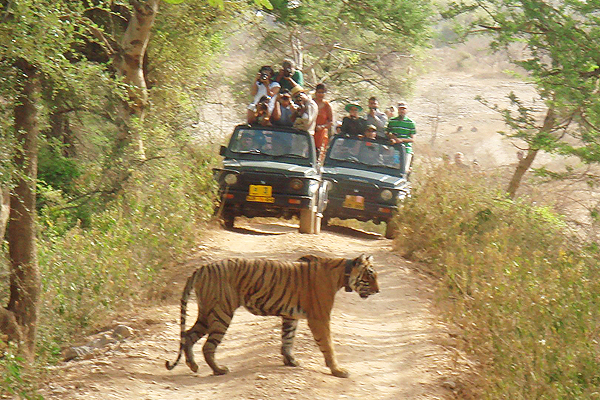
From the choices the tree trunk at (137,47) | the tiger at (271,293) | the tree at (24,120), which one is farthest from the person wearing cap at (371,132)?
the tiger at (271,293)

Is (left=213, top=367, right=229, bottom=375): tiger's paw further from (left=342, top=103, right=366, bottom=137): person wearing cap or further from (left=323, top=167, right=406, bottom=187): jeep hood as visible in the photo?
(left=342, top=103, right=366, bottom=137): person wearing cap

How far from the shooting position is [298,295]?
6.65m

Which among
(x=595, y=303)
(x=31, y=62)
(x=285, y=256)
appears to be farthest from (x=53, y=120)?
(x=595, y=303)

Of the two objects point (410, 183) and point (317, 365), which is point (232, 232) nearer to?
point (410, 183)

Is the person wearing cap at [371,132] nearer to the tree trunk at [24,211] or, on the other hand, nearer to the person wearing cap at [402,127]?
the person wearing cap at [402,127]

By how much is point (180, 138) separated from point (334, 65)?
62.7 feet

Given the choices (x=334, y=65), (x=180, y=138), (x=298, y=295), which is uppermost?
(x=334, y=65)

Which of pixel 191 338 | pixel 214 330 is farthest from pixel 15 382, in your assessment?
pixel 214 330

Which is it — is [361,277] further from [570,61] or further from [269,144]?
[269,144]

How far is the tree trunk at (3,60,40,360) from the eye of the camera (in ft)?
24.6

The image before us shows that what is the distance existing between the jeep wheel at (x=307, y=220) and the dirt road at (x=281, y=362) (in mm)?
3236

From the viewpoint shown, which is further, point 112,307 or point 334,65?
point 334,65

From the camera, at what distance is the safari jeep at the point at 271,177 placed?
1345 centimetres

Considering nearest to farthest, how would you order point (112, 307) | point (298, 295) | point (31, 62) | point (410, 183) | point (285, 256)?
point (298, 295)
point (31, 62)
point (112, 307)
point (285, 256)
point (410, 183)
